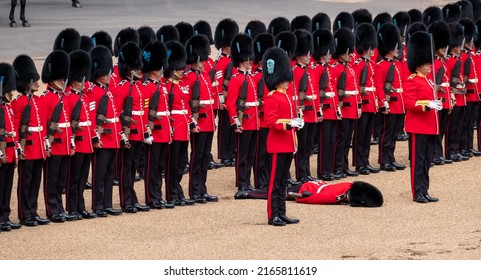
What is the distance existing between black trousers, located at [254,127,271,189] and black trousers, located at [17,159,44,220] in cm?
246

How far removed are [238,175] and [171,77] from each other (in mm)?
1260

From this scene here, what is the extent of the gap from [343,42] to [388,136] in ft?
3.48

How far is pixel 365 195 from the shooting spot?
12.9m

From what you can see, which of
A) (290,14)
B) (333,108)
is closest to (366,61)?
(333,108)

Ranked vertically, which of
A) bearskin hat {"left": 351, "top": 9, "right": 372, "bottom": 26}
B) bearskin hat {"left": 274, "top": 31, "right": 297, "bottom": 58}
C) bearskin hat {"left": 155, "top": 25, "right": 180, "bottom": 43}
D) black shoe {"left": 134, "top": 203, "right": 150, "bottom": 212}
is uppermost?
bearskin hat {"left": 274, "top": 31, "right": 297, "bottom": 58}

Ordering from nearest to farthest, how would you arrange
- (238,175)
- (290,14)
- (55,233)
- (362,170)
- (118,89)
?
(55,233), (118,89), (238,175), (362,170), (290,14)

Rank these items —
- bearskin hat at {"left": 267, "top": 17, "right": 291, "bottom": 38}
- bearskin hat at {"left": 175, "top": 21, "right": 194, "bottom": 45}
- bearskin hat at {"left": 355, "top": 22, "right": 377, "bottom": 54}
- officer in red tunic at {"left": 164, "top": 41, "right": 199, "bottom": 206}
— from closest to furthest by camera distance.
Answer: officer in red tunic at {"left": 164, "top": 41, "right": 199, "bottom": 206}, bearskin hat at {"left": 355, "top": 22, "right": 377, "bottom": 54}, bearskin hat at {"left": 175, "top": 21, "right": 194, "bottom": 45}, bearskin hat at {"left": 267, "top": 17, "right": 291, "bottom": 38}

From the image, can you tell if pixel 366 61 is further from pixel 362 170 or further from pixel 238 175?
pixel 238 175

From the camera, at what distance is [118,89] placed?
13031mm

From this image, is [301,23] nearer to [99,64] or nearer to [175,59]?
[175,59]

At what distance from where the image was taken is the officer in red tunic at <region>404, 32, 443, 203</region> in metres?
13.1

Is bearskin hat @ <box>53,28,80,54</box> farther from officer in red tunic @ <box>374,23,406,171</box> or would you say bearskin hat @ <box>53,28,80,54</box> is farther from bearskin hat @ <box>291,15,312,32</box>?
bearskin hat @ <box>291,15,312,32</box>

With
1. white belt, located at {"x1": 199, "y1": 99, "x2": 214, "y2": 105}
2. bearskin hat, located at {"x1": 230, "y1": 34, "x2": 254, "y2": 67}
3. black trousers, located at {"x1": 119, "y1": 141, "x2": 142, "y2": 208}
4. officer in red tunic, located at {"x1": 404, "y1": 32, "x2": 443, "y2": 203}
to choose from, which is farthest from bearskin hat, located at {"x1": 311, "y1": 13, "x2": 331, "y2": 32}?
black trousers, located at {"x1": 119, "y1": 141, "x2": 142, "y2": 208}

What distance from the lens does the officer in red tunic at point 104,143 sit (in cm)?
1269
